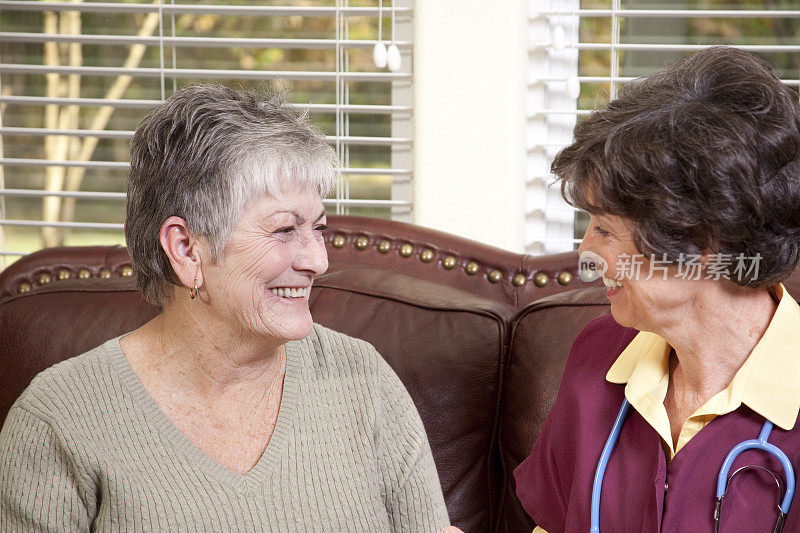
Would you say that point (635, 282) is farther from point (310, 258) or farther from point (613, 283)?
point (310, 258)

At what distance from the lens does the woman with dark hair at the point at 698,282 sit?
115 centimetres

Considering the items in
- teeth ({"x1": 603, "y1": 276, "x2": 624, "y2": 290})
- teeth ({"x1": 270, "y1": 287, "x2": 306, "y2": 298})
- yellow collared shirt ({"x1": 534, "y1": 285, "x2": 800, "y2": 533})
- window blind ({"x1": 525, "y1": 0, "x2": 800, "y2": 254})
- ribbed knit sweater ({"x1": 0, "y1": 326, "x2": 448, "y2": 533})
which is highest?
window blind ({"x1": 525, "y1": 0, "x2": 800, "y2": 254})

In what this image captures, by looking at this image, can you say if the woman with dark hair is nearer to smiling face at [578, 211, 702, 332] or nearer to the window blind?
smiling face at [578, 211, 702, 332]

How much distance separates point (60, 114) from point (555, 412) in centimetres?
193

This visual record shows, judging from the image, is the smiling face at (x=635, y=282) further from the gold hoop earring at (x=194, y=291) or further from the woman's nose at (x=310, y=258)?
the gold hoop earring at (x=194, y=291)

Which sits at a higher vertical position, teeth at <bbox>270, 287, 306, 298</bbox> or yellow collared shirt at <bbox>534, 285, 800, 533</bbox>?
teeth at <bbox>270, 287, 306, 298</bbox>

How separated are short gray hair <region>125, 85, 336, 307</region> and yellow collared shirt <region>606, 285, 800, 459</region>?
670 mm

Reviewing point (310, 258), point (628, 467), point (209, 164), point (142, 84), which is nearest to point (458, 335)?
point (310, 258)

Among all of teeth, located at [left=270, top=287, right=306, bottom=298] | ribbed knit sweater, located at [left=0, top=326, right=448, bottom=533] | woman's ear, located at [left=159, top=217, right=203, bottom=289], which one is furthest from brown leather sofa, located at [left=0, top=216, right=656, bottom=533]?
woman's ear, located at [left=159, top=217, right=203, bottom=289]

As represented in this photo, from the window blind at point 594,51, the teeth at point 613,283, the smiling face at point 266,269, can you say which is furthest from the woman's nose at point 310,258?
the window blind at point 594,51

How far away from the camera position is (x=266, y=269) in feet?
4.89

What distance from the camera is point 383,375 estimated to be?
1.67 m

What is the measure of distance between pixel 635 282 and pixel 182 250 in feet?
2.51

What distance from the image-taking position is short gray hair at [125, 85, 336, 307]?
145 cm
